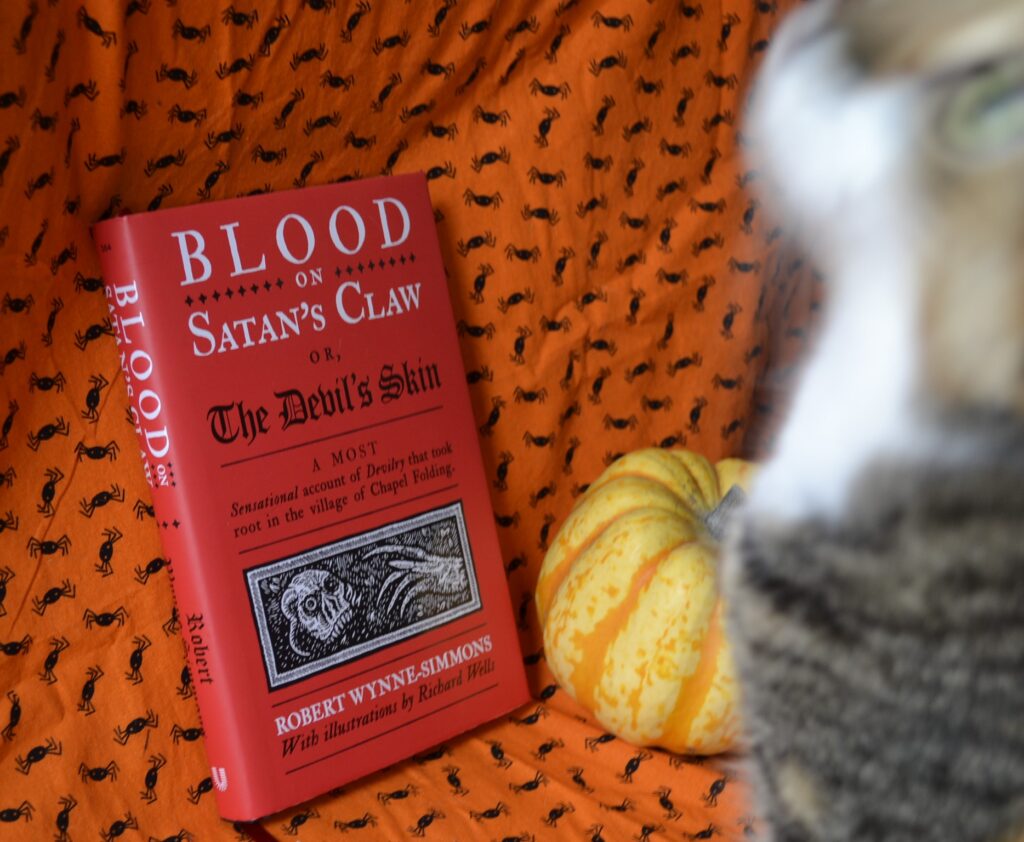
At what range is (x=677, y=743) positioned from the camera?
38.4 inches

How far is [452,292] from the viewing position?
104 centimetres

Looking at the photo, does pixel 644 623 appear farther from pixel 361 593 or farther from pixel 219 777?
pixel 219 777

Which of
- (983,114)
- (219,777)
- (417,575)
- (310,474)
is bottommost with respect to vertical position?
(219,777)

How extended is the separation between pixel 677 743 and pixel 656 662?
9 cm

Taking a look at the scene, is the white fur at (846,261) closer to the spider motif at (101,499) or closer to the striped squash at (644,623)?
the striped squash at (644,623)

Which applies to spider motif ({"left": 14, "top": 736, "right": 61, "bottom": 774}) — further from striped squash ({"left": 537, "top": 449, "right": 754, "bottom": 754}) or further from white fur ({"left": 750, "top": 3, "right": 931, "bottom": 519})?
white fur ({"left": 750, "top": 3, "right": 931, "bottom": 519})

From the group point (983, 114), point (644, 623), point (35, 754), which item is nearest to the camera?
point (983, 114)

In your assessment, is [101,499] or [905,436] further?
[101,499]

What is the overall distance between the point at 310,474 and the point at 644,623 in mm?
319

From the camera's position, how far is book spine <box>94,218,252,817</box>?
83 centimetres

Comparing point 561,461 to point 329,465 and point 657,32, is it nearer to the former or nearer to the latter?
point 329,465

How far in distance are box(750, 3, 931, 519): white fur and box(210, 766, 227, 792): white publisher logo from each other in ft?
1.90

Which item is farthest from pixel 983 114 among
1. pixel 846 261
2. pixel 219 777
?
pixel 219 777

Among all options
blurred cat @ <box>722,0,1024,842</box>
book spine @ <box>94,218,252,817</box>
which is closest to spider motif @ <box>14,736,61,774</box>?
book spine @ <box>94,218,252,817</box>
